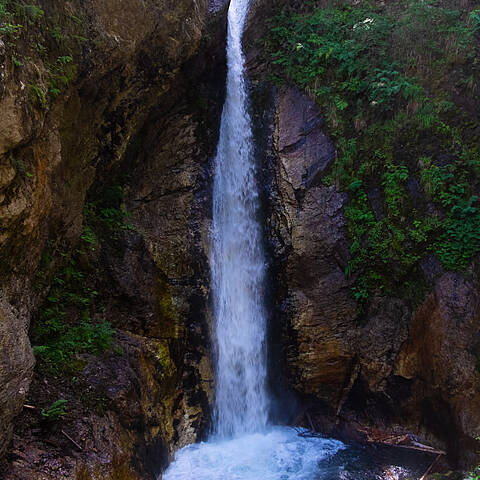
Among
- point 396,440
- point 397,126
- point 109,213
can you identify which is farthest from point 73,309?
point 397,126

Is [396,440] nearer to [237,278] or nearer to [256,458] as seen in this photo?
[256,458]

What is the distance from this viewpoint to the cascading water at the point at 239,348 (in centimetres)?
591

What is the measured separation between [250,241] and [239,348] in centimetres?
221

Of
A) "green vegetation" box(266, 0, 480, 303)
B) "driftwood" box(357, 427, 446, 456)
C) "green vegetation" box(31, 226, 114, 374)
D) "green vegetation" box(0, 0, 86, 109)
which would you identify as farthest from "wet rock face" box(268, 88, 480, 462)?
"green vegetation" box(0, 0, 86, 109)

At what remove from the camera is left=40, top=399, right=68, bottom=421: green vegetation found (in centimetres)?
378

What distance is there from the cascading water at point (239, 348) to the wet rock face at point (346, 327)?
553 millimetres

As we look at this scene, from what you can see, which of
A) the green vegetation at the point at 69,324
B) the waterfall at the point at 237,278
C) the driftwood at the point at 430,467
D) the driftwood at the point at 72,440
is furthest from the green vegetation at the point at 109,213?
the driftwood at the point at 430,467

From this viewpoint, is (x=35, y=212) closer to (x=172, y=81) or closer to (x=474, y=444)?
(x=172, y=81)

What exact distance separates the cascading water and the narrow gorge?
1.7 inches

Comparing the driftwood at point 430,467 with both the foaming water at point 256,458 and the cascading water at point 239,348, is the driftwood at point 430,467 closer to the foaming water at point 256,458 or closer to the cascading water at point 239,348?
the cascading water at point 239,348

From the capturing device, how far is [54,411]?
12.5 ft

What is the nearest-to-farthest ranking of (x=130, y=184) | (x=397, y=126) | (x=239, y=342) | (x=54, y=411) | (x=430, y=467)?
1. (x=54, y=411)
2. (x=430, y=467)
3. (x=130, y=184)
4. (x=239, y=342)
5. (x=397, y=126)

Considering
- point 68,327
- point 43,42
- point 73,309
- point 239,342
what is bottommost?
point 239,342

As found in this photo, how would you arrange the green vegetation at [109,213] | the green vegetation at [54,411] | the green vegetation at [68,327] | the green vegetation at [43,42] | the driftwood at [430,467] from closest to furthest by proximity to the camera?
the green vegetation at [43,42], the green vegetation at [54,411], the green vegetation at [68,327], the driftwood at [430,467], the green vegetation at [109,213]
